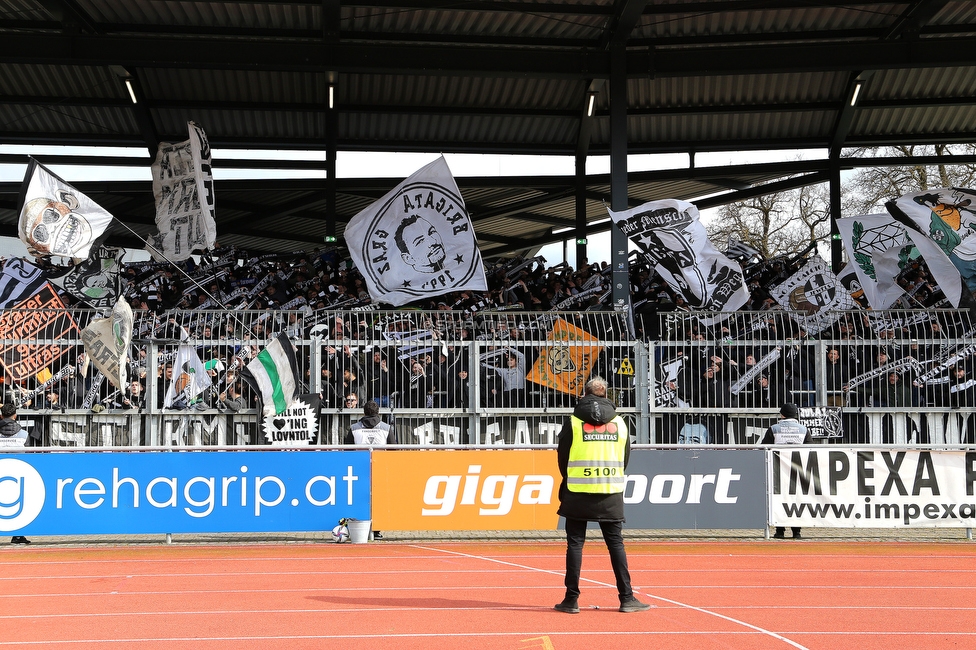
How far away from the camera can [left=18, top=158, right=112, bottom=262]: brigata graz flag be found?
55.1 feet

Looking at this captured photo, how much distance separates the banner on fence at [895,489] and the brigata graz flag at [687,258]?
490 cm

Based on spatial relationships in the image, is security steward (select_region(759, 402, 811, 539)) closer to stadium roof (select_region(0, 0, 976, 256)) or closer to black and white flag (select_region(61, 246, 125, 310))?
stadium roof (select_region(0, 0, 976, 256))

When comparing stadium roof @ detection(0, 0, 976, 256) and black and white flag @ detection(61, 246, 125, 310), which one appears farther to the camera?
stadium roof @ detection(0, 0, 976, 256)

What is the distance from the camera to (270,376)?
681 inches

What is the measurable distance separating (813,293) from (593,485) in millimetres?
11912

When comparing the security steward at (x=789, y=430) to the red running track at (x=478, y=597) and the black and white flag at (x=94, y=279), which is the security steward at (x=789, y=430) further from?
the black and white flag at (x=94, y=279)

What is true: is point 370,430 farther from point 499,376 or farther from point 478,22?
point 478,22

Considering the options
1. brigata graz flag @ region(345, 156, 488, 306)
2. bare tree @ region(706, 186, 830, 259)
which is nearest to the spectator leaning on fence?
brigata graz flag @ region(345, 156, 488, 306)

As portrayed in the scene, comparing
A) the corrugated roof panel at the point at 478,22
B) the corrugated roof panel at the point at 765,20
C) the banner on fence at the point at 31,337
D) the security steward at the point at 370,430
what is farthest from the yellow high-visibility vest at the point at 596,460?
the corrugated roof panel at the point at 765,20

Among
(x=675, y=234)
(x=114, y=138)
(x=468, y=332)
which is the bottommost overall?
(x=468, y=332)

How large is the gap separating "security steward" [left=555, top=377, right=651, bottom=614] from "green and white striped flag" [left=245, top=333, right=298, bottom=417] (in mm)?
8864

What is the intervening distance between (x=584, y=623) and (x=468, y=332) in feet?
34.6

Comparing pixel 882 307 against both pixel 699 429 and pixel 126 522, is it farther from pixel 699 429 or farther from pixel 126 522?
pixel 126 522

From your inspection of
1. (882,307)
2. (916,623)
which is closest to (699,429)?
(882,307)
